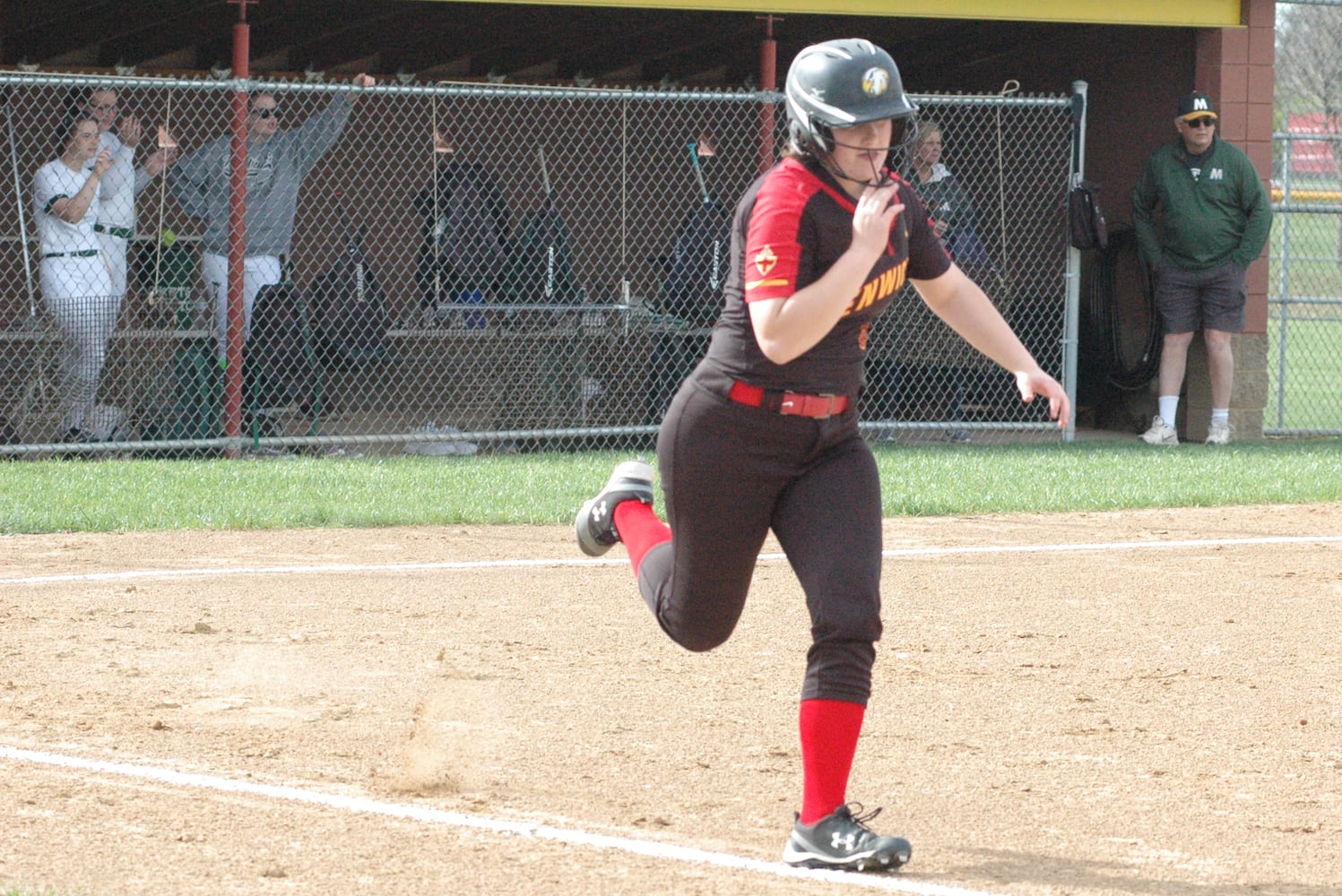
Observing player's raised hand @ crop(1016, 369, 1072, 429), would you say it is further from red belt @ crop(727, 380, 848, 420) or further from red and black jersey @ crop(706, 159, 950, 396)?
red belt @ crop(727, 380, 848, 420)

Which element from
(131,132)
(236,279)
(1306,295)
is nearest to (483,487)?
(236,279)

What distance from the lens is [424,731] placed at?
5.17 metres

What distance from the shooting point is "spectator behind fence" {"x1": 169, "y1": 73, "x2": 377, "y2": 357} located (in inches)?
472

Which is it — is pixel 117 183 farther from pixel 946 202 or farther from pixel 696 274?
pixel 946 202

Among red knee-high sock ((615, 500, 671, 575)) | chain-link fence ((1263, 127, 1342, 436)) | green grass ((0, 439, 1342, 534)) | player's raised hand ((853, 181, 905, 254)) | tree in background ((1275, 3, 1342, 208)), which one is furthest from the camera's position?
tree in background ((1275, 3, 1342, 208))

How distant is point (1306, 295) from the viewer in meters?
25.5

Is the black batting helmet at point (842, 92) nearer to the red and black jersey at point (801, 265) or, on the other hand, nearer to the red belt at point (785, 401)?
the red and black jersey at point (801, 265)

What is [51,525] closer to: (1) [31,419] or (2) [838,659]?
(1) [31,419]

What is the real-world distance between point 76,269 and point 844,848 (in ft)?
28.9

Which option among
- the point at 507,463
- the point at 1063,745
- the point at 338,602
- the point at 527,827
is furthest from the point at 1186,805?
the point at 507,463

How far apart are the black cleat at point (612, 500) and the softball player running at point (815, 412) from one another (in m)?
0.73

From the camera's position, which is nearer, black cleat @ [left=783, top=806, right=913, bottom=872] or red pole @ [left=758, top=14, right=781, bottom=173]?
black cleat @ [left=783, top=806, right=913, bottom=872]

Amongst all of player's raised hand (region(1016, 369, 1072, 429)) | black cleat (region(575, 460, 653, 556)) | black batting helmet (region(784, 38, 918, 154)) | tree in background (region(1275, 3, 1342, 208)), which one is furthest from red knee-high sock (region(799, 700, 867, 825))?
tree in background (region(1275, 3, 1342, 208))

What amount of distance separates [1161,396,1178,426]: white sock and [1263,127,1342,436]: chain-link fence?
43.4 inches
